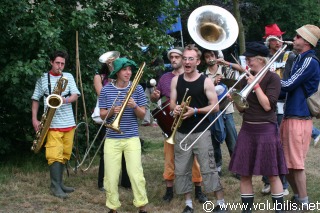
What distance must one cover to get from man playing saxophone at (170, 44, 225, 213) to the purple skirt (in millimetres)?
A: 385

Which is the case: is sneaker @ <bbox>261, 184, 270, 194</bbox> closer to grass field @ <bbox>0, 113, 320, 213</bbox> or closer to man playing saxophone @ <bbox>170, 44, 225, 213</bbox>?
grass field @ <bbox>0, 113, 320, 213</bbox>

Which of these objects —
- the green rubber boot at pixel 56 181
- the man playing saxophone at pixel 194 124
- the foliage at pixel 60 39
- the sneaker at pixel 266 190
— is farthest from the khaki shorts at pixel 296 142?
the foliage at pixel 60 39

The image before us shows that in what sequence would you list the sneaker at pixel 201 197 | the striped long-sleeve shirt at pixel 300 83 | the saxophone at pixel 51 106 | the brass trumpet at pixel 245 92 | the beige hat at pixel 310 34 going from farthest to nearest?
the sneaker at pixel 201 197, the saxophone at pixel 51 106, the beige hat at pixel 310 34, the striped long-sleeve shirt at pixel 300 83, the brass trumpet at pixel 245 92

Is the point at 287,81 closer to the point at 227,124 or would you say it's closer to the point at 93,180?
the point at 227,124

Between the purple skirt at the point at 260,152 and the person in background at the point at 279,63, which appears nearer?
the purple skirt at the point at 260,152

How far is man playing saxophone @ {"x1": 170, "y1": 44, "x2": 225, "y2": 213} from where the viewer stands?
622 centimetres

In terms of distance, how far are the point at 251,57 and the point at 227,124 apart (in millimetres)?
2560

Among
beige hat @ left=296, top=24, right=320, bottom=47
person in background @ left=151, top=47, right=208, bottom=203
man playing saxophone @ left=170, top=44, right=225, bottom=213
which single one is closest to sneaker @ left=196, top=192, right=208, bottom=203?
person in background @ left=151, top=47, right=208, bottom=203

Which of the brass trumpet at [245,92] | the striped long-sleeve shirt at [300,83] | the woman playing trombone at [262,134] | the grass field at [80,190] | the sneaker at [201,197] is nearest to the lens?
the brass trumpet at [245,92]

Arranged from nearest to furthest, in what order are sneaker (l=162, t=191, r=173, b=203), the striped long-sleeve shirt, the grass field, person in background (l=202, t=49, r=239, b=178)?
the striped long-sleeve shirt → the grass field → sneaker (l=162, t=191, r=173, b=203) → person in background (l=202, t=49, r=239, b=178)

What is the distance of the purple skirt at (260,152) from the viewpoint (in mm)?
5824

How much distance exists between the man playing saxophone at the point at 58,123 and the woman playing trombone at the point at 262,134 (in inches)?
90.0

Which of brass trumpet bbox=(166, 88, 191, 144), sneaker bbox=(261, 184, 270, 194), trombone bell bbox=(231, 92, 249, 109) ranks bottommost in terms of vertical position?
sneaker bbox=(261, 184, 270, 194)

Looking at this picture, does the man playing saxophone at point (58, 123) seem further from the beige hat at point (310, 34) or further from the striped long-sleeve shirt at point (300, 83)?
the beige hat at point (310, 34)
